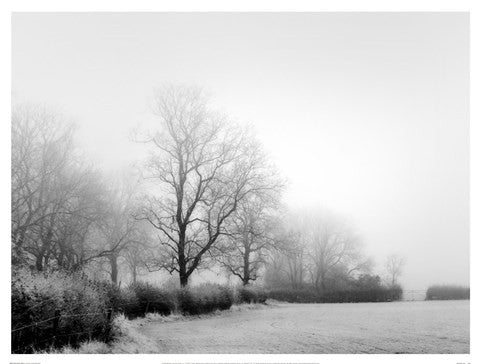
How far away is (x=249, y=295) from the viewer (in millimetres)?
35812

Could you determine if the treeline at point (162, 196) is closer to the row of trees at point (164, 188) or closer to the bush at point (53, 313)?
the row of trees at point (164, 188)

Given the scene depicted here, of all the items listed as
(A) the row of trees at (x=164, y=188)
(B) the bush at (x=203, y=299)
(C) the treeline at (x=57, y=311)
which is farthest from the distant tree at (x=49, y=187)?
(C) the treeline at (x=57, y=311)

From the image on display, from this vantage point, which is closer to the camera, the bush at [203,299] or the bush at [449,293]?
the bush at [203,299]

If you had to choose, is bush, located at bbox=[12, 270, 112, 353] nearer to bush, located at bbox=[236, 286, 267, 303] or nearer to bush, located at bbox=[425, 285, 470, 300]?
bush, located at bbox=[236, 286, 267, 303]

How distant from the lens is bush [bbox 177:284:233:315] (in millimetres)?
24172

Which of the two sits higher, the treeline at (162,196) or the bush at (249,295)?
the treeline at (162,196)

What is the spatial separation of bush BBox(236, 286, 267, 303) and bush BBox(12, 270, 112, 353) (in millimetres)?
21478

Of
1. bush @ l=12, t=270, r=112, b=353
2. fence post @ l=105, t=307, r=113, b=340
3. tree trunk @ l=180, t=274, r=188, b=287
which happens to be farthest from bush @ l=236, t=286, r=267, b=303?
bush @ l=12, t=270, r=112, b=353

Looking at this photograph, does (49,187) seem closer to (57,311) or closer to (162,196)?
(162,196)

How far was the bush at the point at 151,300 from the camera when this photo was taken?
20.3 m

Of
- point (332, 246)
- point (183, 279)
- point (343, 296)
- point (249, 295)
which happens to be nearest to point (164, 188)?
point (183, 279)

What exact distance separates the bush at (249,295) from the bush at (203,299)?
369 centimetres

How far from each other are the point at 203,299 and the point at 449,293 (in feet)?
124

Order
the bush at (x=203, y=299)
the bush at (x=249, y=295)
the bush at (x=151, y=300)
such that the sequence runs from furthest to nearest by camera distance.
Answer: the bush at (x=249, y=295)
the bush at (x=203, y=299)
the bush at (x=151, y=300)
